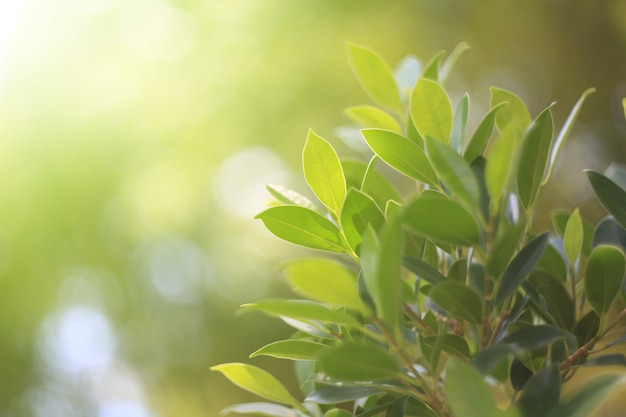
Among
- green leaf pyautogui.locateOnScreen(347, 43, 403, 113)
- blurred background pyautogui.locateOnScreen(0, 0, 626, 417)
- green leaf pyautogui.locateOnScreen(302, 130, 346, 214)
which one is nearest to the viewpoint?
green leaf pyautogui.locateOnScreen(302, 130, 346, 214)

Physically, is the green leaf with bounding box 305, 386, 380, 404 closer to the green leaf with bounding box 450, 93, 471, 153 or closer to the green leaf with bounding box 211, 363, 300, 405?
the green leaf with bounding box 211, 363, 300, 405

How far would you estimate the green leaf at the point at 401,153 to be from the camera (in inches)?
12.4

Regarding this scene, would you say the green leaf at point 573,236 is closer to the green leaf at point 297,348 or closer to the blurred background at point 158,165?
the green leaf at point 297,348

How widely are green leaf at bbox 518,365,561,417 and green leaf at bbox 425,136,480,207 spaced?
85 mm

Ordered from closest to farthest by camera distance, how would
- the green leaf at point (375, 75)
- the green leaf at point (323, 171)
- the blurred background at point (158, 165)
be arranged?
the green leaf at point (323, 171) < the green leaf at point (375, 75) < the blurred background at point (158, 165)

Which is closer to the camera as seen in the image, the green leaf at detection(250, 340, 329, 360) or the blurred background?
the green leaf at detection(250, 340, 329, 360)

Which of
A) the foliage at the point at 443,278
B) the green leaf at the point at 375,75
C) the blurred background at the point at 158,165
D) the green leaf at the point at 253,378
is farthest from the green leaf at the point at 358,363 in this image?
the blurred background at the point at 158,165

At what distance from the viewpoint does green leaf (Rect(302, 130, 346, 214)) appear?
12.6 inches

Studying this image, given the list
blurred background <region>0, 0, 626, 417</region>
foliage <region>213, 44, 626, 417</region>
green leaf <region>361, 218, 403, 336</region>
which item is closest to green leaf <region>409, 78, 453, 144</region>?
foliage <region>213, 44, 626, 417</region>

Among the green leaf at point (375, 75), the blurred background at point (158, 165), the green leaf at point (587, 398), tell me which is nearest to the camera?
the green leaf at point (587, 398)

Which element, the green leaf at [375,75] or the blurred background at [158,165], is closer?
the green leaf at [375,75]

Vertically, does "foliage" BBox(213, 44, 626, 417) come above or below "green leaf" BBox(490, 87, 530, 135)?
below

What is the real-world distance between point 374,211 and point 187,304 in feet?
6.27

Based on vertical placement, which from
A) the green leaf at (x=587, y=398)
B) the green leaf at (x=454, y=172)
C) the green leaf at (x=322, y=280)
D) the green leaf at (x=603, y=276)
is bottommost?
the green leaf at (x=587, y=398)
